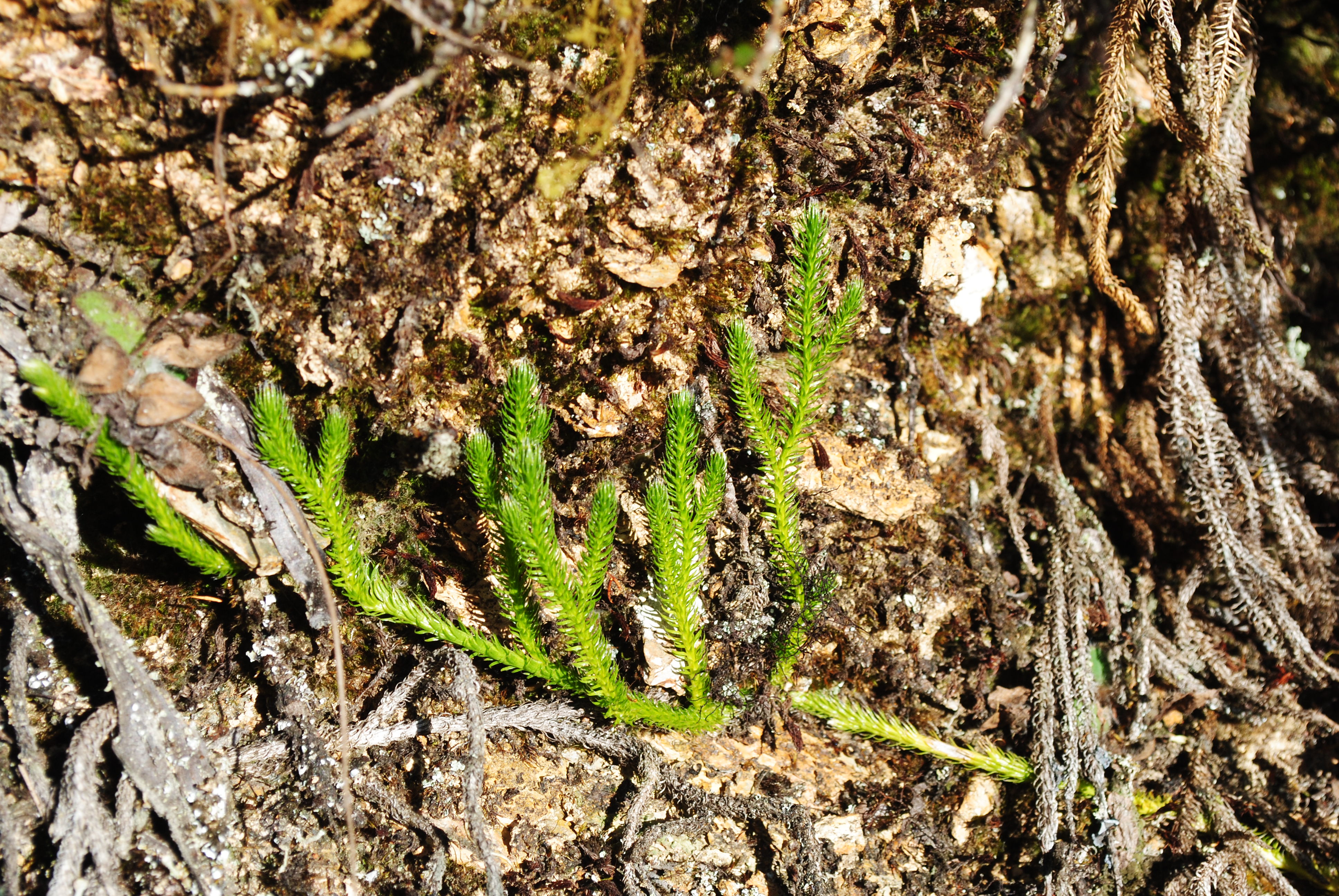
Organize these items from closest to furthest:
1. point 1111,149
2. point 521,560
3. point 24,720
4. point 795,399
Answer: point 24,720, point 521,560, point 795,399, point 1111,149

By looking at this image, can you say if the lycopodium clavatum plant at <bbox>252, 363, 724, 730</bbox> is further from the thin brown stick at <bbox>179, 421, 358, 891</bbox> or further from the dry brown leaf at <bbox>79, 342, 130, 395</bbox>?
the dry brown leaf at <bbox>79, 342, 130, 395</bbox>

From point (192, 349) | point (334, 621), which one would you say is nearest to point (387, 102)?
point (192, 349)

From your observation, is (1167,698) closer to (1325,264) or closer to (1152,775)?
(1152,775)

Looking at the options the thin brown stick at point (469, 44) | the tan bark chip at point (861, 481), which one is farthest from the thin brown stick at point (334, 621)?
the tan bark chip at point (861, 481)

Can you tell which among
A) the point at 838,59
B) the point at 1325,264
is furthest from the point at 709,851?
the point at 1325,264

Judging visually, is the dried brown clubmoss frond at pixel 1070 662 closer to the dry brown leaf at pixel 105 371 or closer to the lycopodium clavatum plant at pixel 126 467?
the lycopodium clavatum plant at pixel 126 467

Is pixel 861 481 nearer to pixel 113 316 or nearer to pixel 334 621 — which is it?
pixel 334 621

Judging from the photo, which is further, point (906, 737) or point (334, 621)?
point (906, 737)

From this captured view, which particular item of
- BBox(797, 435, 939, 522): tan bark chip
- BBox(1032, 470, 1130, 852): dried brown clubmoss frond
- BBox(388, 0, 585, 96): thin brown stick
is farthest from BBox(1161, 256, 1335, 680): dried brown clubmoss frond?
BBox(388, 0, 585, 96): thin brown stick
